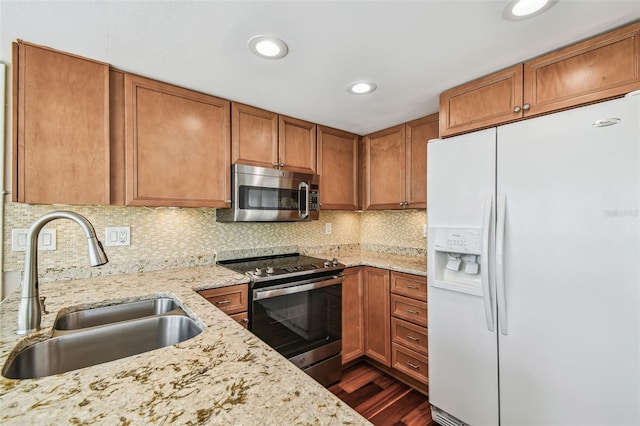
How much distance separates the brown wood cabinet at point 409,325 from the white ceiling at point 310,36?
4.66 ft

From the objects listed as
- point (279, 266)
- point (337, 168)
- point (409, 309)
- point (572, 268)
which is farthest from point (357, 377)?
point (337, 168)

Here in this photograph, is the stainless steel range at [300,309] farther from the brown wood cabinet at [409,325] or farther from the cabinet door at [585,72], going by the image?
the cabinet door at [585,72]

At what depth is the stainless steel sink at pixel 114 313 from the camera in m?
1.21

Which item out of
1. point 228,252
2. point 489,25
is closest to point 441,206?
point 489,25

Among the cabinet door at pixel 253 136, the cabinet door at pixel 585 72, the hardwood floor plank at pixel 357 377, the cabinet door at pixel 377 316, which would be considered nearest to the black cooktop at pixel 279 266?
the cabinet door at pixel 377 316

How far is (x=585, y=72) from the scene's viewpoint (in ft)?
4.25

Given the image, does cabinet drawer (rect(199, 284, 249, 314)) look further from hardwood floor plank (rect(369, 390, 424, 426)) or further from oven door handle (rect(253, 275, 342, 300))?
hardwood floor plank (rect(369, 390, 424, 426))

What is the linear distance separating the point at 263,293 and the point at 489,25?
1.88 m

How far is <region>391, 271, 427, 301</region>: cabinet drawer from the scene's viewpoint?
204 centimetres

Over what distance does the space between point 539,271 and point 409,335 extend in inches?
43.4

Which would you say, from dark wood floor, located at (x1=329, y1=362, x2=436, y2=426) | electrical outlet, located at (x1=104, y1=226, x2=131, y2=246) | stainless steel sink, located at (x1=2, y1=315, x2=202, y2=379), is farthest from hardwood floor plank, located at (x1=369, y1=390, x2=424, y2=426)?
electrical outlet, located at (x1=104, y1=226, x2=131, y2=246)

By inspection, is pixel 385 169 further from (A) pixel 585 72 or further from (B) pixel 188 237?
(B) pixel 188 237

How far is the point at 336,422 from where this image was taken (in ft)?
1.71

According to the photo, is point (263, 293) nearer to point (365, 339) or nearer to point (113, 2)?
point (365, 339)
